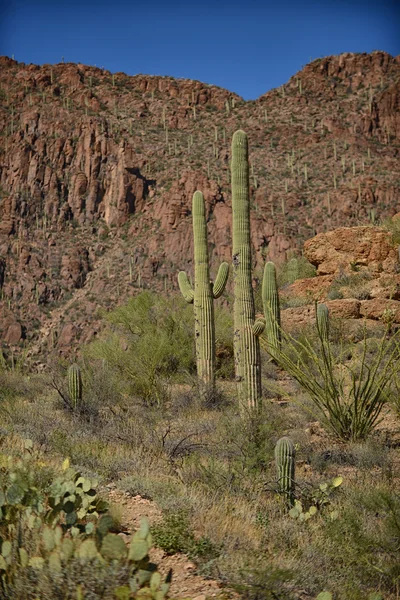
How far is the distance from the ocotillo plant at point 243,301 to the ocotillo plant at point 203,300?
6.32 feet

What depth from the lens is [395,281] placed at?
51.8ft

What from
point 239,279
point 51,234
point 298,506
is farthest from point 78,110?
point 298,506

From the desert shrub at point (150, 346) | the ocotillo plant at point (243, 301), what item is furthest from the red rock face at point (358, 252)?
the ocotillo plant at point (243, 301)

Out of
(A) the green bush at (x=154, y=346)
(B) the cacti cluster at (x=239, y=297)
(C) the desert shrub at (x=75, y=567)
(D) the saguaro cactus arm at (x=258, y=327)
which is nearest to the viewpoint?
(C) the desert shrub at (x=75, y=567)

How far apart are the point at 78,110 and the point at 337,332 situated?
5839 cm

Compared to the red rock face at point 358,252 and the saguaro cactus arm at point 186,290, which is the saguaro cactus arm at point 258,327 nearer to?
the saguaro cactus arm at point 186,290

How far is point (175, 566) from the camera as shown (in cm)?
360

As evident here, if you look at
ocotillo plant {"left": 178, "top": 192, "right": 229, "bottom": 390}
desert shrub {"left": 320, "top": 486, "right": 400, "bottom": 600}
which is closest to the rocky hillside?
ocotillo plant {"left": 178, "top": 192, "right": 229, "bottom": 390}

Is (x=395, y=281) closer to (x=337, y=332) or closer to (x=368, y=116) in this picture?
(x=337, y=332)

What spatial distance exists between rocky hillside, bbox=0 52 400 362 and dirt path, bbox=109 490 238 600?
122 feet

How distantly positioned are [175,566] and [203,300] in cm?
825

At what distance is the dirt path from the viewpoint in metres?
3.21

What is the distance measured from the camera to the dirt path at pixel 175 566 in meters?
3.21

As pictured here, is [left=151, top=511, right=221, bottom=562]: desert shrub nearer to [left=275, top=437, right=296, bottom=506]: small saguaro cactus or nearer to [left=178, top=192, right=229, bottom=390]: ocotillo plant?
[left=275, top=437, right=296, bottom=506]: small saguaro cactus
